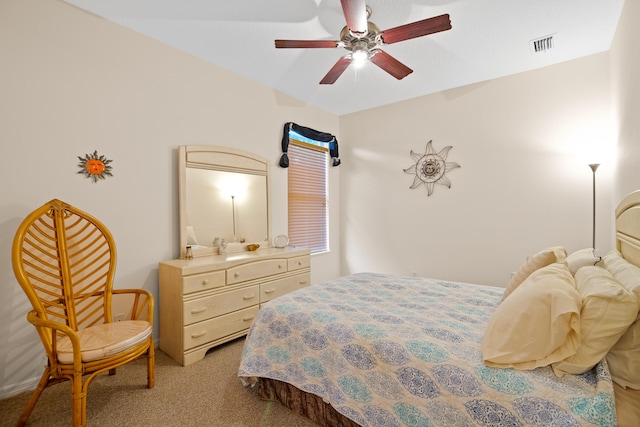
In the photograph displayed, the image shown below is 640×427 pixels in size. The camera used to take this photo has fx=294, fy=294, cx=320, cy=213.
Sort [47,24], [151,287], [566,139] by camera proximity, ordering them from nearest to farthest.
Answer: [47,24] → [151,287] → [566,139]

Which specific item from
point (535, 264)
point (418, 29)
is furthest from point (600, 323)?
point (418, 29)

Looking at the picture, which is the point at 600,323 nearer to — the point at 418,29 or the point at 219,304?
the point at 418,29

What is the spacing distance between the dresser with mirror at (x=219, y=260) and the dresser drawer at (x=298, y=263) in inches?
0.4

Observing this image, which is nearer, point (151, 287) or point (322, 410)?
point (322, 410)

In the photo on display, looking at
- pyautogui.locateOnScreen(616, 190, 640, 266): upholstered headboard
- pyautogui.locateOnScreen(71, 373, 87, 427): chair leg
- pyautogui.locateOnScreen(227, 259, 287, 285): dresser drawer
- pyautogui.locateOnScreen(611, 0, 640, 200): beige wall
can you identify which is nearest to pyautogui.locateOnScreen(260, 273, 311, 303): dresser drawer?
pyautogui.locateOnScreen(227, 259, 287, 285): dresser drawer

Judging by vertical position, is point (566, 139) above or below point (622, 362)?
above

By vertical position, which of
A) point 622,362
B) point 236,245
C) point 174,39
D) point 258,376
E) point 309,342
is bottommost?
point 258,376

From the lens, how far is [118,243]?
7.91 ft

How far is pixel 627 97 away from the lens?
2.13m

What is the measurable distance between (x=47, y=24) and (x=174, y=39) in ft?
2.81

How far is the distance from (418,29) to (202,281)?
2.41m

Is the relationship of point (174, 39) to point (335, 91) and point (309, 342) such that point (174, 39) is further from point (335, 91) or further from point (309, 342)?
point (309, 342)

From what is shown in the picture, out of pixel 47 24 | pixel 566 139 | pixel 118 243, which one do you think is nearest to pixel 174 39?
pixel 47 24

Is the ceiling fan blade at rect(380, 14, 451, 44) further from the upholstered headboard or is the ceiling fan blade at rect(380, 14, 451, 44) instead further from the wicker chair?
the wicker chair
